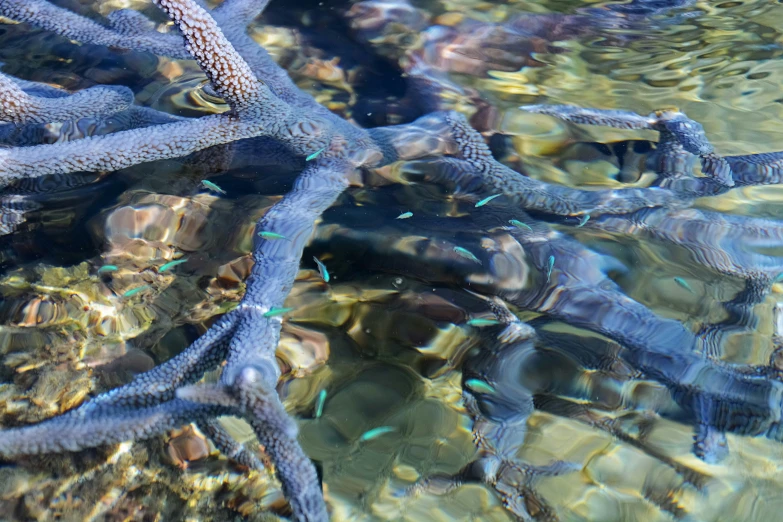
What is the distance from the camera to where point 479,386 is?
93.5 inches

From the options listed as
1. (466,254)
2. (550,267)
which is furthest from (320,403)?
(550,267)

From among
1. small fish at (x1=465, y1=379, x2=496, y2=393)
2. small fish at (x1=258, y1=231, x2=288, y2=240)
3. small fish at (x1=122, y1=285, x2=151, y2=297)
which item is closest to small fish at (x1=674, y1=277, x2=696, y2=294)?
small fish at (x1=465, y1=379, x2=496, y2=393)

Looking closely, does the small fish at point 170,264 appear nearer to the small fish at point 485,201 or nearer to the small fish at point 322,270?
the small fish at point 322,270

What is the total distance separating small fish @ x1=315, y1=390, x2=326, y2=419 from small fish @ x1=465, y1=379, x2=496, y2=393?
2.14 feet

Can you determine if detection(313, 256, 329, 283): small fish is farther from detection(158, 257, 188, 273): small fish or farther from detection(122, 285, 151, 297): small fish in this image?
detection(122, 285, 151, 297): small fish

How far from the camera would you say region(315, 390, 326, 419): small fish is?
90.7 inches

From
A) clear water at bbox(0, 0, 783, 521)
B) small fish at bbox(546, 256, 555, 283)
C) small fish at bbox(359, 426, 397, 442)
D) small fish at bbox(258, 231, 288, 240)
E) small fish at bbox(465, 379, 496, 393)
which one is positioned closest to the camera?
clear water at bbox(0, 0, 783, 521)

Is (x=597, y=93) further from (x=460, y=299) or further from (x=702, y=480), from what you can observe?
(x=702, y=480)

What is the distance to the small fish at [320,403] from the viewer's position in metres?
2.30

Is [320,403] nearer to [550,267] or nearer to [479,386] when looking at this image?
[479,386]

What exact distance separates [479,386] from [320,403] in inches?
28.3

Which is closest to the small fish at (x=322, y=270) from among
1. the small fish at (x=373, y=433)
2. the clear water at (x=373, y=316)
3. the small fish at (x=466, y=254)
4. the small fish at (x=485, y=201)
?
the clear water at (x=373, y=316)

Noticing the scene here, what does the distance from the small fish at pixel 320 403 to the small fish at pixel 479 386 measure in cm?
65

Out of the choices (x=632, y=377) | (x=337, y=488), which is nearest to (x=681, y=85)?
(x=632, y=377)
